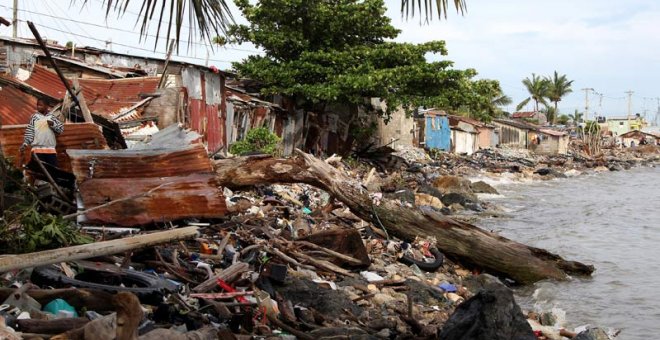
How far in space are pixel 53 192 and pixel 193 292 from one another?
277 cm

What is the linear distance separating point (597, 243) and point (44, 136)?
11190mm

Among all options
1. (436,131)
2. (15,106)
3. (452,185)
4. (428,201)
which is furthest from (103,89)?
(436,131)

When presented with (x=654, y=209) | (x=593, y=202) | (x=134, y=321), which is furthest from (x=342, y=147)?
(x=134, y=321)

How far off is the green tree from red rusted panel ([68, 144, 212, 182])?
13.1 meters

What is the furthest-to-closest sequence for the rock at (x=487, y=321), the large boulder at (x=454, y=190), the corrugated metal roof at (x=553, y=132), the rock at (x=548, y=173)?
the corrugated metal roof at (x=553, y=132), the rock at (x=548, y=173), the large boulder at (x=454, y=190), the rock at (x=487, y=321)

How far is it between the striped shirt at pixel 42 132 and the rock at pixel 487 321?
5.25 metres

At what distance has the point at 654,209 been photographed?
2125 cm

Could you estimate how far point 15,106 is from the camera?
1006 centimetres

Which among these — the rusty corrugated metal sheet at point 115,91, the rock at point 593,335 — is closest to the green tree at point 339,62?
the rusty corrugated metal sheet at point 115,91

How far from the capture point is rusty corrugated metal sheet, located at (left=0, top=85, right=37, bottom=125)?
1002 cm

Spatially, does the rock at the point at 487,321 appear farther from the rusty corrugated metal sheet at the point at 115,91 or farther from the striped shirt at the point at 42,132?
the rusty corrugated metal sheet at the point at 115,91

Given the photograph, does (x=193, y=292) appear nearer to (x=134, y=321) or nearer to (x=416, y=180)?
(x=134, y=321)

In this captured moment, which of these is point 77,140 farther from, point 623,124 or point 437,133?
point 623,124

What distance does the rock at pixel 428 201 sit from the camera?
1709 centimetres
